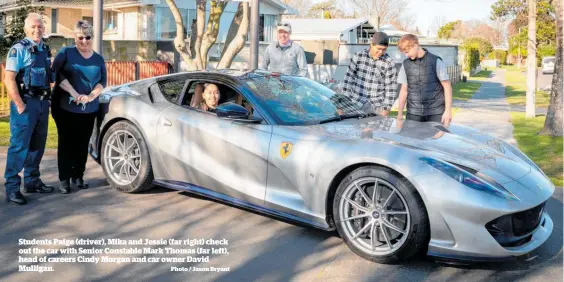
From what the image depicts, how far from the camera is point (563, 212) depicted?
6059 millimetres

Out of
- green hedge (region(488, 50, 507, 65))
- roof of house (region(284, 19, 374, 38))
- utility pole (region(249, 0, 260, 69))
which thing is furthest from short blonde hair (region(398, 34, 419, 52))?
green hedge (region(488, 50, 507, 65))

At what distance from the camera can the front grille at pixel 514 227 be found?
4180mm

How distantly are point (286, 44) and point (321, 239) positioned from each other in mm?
3738

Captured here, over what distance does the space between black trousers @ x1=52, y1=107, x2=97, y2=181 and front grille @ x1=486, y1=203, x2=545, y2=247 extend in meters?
4.06

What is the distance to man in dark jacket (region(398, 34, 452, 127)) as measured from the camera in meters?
6.58

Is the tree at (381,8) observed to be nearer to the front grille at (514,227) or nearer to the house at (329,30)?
the house at (329,30)

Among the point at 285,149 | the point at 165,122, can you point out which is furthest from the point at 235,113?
the point at 165,122

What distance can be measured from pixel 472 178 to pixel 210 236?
2.11m

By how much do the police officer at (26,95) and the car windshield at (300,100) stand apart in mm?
1929

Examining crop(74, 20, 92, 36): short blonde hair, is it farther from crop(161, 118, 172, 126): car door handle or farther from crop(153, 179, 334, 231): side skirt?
crop(153, 179, 334, 231): side skirt

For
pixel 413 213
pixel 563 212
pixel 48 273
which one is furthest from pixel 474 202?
pixel 48 273

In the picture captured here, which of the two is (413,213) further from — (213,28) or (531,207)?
(213,28)

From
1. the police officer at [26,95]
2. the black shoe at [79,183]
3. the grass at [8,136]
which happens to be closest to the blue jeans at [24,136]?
the police officer at [26,95]

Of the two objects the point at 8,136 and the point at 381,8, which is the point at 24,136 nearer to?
the point at 8,136
